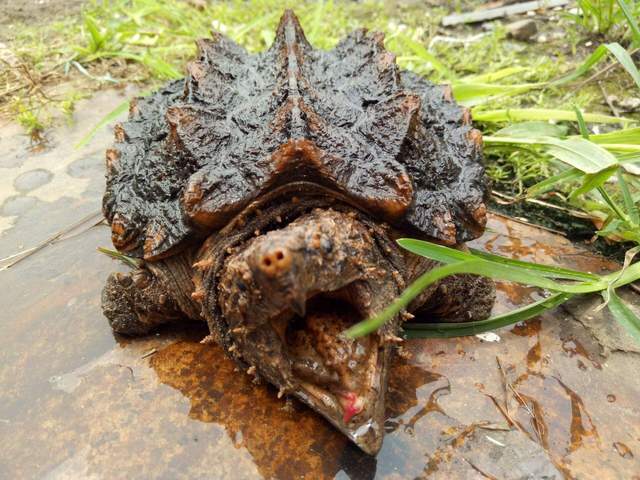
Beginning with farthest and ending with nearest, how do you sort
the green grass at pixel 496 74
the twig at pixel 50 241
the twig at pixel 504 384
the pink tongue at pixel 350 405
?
1. the twig at pixel 50 241
2. the green grass at pixel 496 74
3. the twig at pixel 504 384
4. the pink tongue at pixel 350 405

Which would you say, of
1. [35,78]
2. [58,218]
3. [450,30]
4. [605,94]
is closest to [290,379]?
[58,218]

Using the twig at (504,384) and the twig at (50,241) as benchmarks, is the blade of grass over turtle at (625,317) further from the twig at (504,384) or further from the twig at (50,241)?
the twig at (50,241)

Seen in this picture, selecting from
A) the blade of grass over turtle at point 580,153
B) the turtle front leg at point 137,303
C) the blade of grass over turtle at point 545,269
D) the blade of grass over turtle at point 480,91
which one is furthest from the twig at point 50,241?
the blade of grass over turtle at point 580,153

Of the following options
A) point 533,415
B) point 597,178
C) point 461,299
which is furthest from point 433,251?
point 597,178

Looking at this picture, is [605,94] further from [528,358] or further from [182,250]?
[182,250]

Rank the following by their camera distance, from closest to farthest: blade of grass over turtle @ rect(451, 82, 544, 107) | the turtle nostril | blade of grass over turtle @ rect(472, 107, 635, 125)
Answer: the turtle nostril → blade of grass over turtle @ rect(472, 107, 635, 125) → blade of grass over turtle @ rect(451, 82, 544, 107)

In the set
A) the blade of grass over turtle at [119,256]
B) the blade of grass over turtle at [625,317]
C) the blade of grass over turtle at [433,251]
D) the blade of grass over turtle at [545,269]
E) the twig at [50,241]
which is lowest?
the twig at [50,241]

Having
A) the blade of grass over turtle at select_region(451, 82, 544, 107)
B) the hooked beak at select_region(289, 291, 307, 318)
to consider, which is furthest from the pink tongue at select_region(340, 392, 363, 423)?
the blade of grass over turtle at select_region(451, 82, 544, 107)

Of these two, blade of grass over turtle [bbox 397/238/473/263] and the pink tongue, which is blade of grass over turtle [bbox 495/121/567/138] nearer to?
blade of grass over turtle [bbox 397/238/473/263]
